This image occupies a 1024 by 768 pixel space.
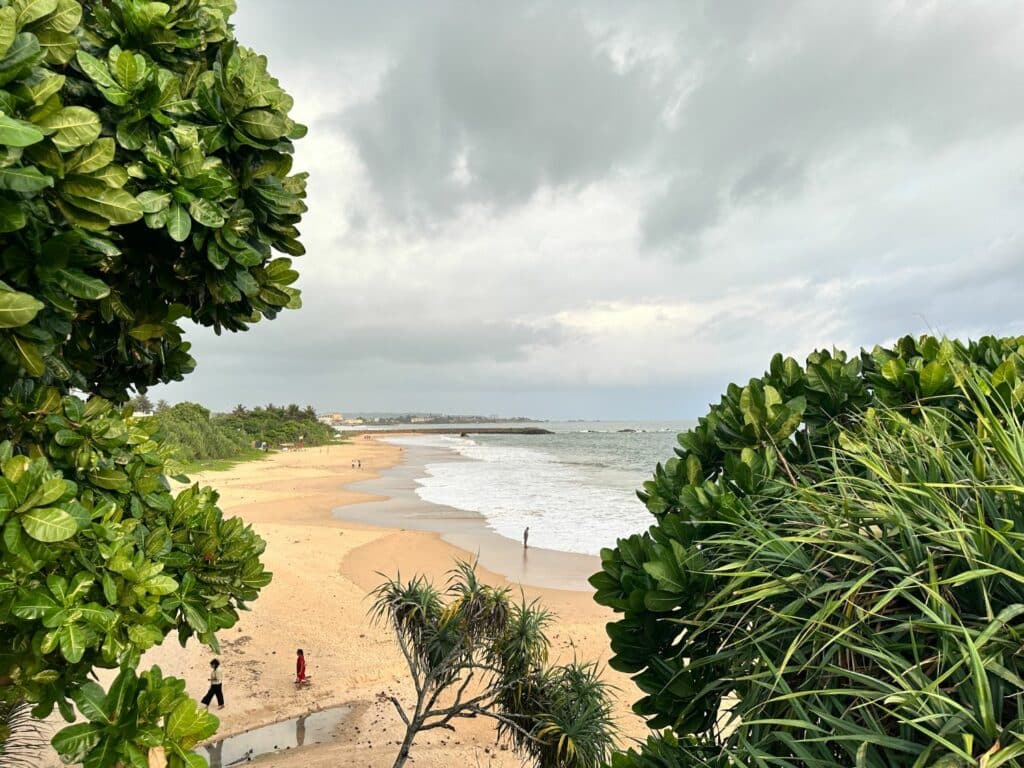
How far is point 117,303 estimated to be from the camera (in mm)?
2188

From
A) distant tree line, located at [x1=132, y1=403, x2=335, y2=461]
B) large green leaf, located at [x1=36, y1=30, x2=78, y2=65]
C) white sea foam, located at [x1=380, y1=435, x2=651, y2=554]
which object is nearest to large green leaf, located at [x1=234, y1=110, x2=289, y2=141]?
large green leaf, located at [x1=36, y1=30, x2=78, y2=65]

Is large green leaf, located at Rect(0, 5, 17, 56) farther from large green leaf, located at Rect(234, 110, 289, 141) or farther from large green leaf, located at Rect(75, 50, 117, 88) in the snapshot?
large green leaf, located at Rect(234, 110, 289, 141)

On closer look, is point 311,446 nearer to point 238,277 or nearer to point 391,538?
point 391,538

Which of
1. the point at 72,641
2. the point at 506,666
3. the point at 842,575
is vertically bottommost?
the point at 506,666

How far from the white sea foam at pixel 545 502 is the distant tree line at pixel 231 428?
576 inches

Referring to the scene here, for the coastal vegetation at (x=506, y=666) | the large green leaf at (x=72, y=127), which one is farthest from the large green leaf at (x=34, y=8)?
the coastal vegetation at (x=506, y=666)

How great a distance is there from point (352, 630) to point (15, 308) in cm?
1209

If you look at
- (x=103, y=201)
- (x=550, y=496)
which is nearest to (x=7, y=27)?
(x=103, y=201)

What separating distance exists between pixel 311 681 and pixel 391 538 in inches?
397

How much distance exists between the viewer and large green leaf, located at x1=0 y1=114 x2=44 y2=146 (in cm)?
127

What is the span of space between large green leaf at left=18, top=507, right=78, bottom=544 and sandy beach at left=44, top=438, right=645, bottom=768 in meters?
7.23

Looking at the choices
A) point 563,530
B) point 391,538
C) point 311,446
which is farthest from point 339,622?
point 311,446

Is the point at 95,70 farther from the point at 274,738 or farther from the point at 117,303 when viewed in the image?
the point at 274,738

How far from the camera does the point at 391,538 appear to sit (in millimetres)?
19703
